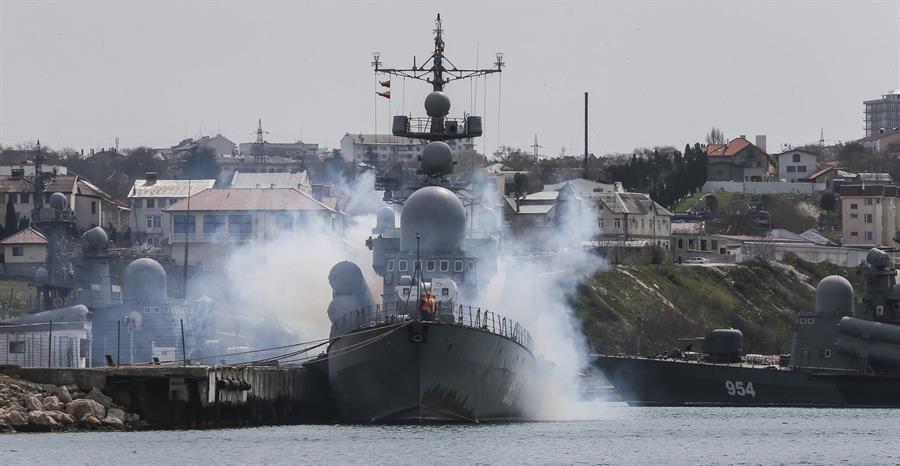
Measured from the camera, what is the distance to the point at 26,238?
127000mm

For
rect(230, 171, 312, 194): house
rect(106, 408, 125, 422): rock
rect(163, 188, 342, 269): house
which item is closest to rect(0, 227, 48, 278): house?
rect(163, 188, 342, 269): house

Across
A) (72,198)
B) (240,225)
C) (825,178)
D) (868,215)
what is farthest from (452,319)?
(825,178)

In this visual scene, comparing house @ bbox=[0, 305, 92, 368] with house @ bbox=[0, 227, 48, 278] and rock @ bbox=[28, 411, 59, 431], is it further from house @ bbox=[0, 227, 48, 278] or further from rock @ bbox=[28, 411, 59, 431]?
house @ bbox=[0, 227, 48, 278]

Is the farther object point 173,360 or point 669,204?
point 669,204

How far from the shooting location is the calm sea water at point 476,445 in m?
53.1

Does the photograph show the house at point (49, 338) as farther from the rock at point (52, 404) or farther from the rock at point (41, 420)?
the rock at point (41, 420)

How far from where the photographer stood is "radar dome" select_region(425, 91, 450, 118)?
249 ft

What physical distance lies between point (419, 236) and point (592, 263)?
71385 mm

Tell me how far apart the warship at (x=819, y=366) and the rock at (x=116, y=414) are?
36.8 meters

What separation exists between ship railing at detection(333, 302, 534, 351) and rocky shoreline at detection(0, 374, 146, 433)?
28.8 feet

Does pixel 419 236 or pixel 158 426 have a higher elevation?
pixel 419 236

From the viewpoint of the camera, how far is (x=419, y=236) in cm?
6775

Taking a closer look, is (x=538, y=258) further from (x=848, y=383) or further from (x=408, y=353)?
(x=408, y=353)

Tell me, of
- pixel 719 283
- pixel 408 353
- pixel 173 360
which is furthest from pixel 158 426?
pixel 719 283
